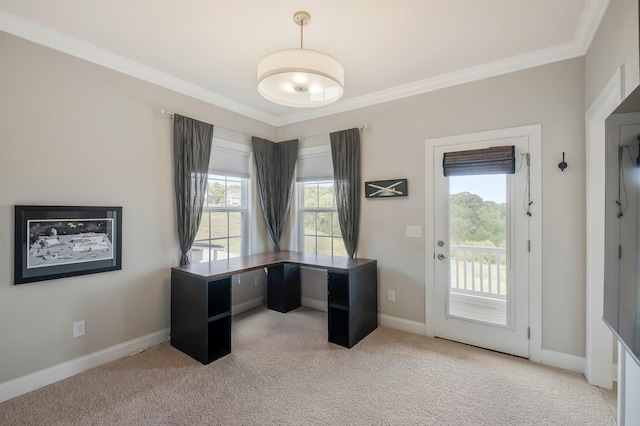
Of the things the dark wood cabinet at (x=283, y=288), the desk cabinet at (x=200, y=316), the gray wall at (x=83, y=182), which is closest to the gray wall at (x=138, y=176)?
the gray wall at (x=83, y=182)

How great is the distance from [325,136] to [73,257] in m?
2.88

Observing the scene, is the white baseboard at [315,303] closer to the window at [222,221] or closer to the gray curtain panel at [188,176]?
the window at [222,221]

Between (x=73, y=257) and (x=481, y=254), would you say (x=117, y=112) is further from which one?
(x=481, y=254)

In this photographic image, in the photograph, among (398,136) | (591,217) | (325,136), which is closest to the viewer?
(591,217)

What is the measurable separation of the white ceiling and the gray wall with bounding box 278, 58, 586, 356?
20cm

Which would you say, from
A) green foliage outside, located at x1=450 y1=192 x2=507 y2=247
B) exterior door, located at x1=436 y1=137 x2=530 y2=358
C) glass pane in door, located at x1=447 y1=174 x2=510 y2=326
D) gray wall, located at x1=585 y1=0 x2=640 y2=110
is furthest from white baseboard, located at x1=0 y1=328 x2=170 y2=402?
gray wall, located at x1=585 y1=0 x2=640 y2=110

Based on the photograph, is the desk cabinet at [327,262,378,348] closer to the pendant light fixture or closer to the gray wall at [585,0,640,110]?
the pendant light fixture

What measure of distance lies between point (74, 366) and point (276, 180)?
2840mm

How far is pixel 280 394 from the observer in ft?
6.99

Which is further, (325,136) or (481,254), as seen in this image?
(325,136)

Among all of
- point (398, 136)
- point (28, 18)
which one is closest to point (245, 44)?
point (28, 18)

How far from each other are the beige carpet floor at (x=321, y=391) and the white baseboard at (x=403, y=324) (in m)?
0.26

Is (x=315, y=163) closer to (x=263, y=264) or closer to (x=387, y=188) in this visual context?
(x=387, y=188)

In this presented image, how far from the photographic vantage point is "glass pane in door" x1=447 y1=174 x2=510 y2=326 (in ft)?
8.90
